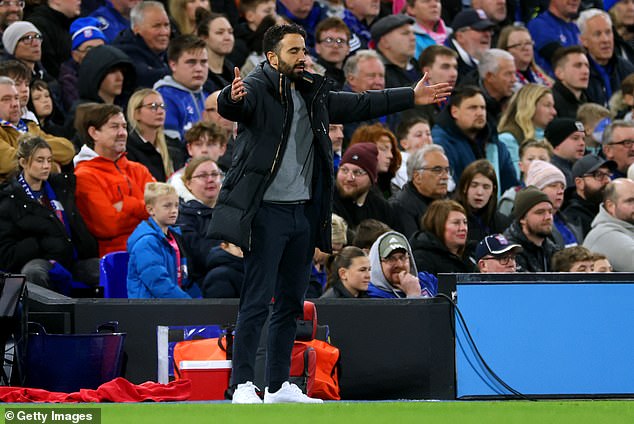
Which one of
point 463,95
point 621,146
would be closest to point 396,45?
point 463,95

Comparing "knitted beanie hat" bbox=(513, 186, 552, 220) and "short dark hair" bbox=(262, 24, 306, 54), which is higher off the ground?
"short dark hair" bbox=(262, 24, 306, 54)

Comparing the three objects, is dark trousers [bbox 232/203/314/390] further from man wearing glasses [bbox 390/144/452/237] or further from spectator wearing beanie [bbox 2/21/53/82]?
spectator wearing beanie [bbox 2/21/53/82]

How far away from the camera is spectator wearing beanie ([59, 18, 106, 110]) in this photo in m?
11.6

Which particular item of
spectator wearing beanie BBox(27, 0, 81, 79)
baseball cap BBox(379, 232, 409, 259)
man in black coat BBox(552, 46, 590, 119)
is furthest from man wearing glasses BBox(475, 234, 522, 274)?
man in black coat BBox(552, 46, 590, 119)

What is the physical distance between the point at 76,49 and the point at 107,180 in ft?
7.22

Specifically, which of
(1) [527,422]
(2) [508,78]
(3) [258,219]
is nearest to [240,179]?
(3) [258,219]

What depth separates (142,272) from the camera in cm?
905

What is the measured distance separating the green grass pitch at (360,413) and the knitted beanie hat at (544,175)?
4543 millimetres

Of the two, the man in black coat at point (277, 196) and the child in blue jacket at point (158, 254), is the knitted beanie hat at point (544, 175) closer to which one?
the child in blue jacket at point (158, 254)

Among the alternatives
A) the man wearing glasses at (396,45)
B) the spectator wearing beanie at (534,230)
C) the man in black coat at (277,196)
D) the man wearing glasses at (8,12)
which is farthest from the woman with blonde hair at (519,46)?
the man in black coat at (277,196)

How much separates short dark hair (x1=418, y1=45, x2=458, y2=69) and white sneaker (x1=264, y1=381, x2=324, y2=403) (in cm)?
649

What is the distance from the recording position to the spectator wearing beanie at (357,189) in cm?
1058

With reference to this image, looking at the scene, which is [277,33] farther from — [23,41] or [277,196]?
[23,41]

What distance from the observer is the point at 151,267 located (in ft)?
29.7
